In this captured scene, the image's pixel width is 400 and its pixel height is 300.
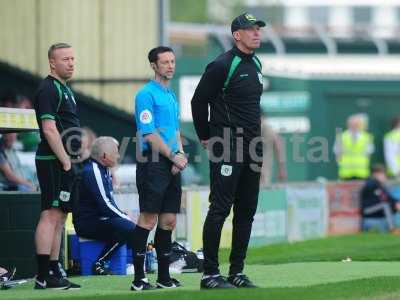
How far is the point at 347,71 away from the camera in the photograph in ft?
101

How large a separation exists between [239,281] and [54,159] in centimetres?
192

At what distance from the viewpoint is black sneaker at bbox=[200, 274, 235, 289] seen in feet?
35.9

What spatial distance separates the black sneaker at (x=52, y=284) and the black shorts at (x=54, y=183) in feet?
2.03

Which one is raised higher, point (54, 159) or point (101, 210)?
point (54, 159)

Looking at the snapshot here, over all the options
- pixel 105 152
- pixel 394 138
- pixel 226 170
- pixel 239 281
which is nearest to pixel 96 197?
pixel 105 152

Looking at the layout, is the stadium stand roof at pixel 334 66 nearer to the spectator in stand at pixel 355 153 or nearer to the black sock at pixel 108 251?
the spectator in stand at pixel 355 153

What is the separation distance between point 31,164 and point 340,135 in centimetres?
1054

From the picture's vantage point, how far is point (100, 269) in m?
13.6

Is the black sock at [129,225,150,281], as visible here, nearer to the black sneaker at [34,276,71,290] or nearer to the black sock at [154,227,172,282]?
the black sock at [154,227,172,282]

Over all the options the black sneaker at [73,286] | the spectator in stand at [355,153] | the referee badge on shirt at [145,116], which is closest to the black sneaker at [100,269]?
the black sneaker at [73,286]

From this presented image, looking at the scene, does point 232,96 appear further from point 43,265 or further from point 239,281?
point 43,265

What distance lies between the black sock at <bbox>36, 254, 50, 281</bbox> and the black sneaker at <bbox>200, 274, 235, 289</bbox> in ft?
4.71

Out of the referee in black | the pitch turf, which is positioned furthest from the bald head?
the referee in black

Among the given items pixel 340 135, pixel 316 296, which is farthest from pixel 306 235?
pixel 316 296
